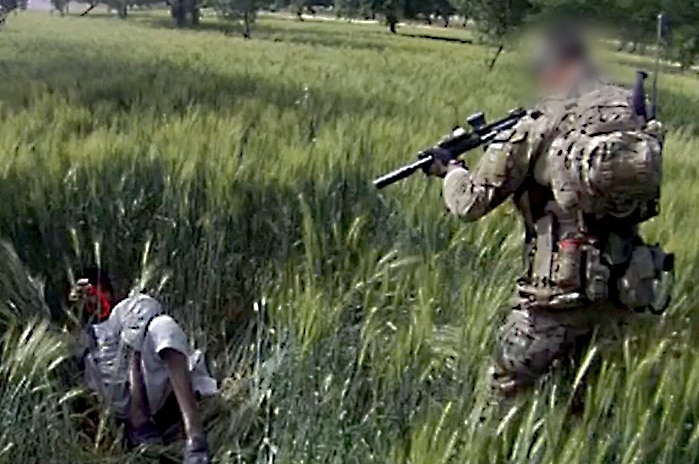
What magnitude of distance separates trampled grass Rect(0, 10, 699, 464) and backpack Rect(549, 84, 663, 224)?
420mm

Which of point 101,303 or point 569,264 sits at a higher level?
point 569,264

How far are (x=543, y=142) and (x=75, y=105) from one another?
166 inches

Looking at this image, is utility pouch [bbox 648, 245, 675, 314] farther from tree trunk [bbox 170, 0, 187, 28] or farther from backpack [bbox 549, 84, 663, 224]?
tree trunk [bbox 170, 0, 187, 28]

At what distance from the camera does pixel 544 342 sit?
241cm

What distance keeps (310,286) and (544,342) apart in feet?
2.96

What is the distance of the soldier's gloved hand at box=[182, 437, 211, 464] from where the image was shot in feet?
8.96

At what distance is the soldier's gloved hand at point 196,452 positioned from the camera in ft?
8.96

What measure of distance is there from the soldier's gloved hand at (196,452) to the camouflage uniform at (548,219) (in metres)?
1.11

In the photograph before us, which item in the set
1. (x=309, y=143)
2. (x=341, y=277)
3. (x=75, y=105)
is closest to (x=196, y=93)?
(x=75, y=105)

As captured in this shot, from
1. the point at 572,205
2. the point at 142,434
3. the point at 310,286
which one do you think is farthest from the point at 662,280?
the point at 142,434

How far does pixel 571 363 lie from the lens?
2369 mm

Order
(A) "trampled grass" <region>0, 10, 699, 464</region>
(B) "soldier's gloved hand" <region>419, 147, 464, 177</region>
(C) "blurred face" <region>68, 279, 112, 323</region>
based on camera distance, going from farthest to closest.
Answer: (C) "blurred face" <region>68, 279, 112, 323</region> → (B) "soldier's gloved hand" <region>419, 147, 464, 177</region> → (A) "trampled grass" <region>0, 10, 699, 464</region>

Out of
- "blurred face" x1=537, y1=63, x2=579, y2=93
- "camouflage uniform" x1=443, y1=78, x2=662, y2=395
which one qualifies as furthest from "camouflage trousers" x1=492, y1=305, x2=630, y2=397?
"blurred face" x1=537, y1=63, x2=579, y2=93

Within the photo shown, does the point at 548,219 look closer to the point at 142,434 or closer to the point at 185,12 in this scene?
the point at 142,434
